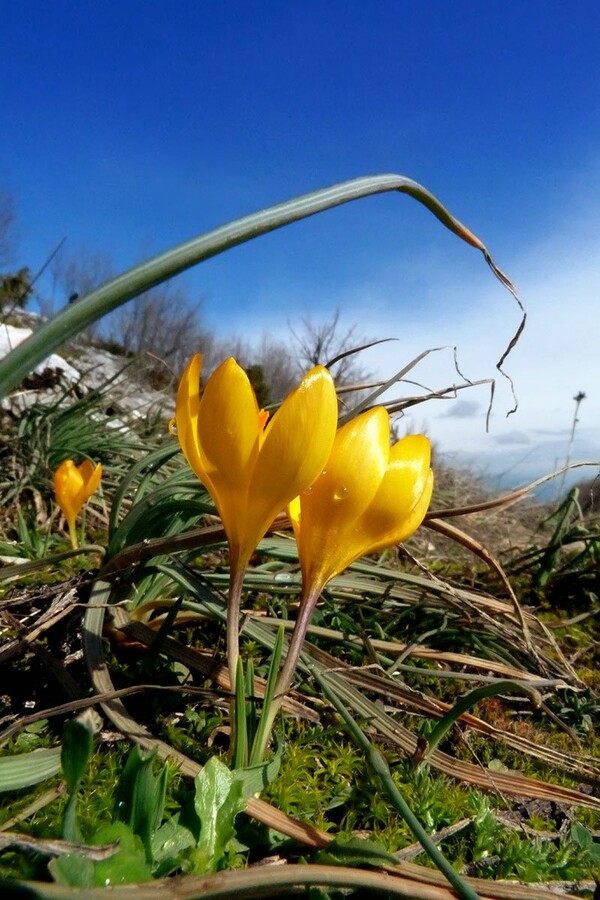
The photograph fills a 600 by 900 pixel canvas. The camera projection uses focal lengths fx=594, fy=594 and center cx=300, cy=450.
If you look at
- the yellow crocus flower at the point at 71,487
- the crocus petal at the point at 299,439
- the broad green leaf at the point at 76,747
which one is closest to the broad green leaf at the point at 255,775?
the broad green leaf at the point at 76,747

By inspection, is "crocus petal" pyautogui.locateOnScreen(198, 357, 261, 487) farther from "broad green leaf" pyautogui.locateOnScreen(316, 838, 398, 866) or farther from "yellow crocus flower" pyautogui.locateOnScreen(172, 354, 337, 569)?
"broad green leaf" pyautogui.locateOnScreen(316, 838, 398, 866)

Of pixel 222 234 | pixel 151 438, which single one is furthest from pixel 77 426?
pixel 222 234

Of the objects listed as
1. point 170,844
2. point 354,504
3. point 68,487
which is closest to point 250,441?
point 354,504

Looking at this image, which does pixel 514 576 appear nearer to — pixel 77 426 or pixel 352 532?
pixel 352 532

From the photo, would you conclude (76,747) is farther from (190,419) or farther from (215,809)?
(190,419)

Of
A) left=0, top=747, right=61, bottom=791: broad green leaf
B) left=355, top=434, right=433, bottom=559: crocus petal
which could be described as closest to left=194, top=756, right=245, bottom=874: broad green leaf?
left=0, top=747, right=61, bottom=791: broad green leaf

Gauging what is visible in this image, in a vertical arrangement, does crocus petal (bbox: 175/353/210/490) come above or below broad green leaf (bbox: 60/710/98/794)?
above
